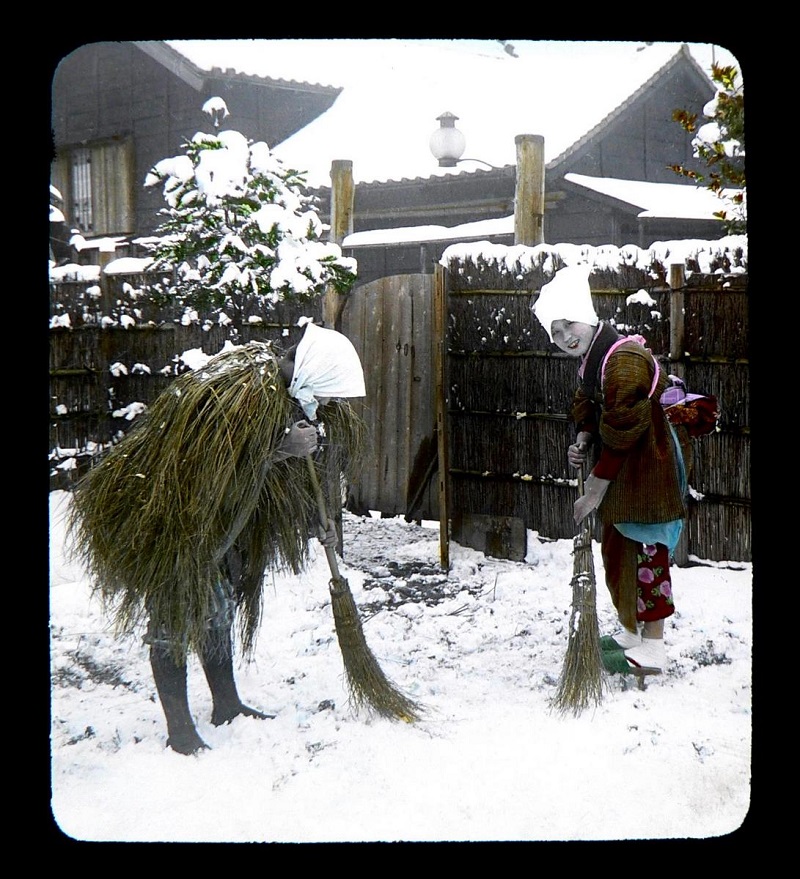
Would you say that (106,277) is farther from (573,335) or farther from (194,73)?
(573,335)

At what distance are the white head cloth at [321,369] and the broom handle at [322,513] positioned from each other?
21cm

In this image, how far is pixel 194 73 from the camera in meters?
2.39

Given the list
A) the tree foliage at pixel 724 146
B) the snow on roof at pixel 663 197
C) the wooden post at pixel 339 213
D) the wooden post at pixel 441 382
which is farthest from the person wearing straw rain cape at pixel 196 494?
the tree foliage at pixel 724 146

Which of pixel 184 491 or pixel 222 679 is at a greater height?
pixel 184 491

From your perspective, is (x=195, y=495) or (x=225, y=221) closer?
(x=195, y=495)

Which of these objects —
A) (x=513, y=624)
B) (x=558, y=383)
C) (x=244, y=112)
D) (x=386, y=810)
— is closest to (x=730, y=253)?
(x=558, y=383)

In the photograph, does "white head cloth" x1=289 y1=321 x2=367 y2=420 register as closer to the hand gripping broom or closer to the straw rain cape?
the straw rain cape

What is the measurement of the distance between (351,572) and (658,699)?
0.93 metres

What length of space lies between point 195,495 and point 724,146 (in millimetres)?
1872

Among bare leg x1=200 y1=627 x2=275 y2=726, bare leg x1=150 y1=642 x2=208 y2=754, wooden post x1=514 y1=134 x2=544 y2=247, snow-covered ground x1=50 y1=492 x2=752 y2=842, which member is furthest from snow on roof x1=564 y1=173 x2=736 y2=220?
bare leg x1=150 y1=642 x2=208 y2=754

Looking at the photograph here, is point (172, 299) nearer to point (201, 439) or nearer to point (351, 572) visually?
point (201, 439)

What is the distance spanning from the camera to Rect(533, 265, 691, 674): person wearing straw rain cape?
2512mm

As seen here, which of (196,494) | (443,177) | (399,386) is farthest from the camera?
(399,386)

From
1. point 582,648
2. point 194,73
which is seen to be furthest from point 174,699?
point 194,73
